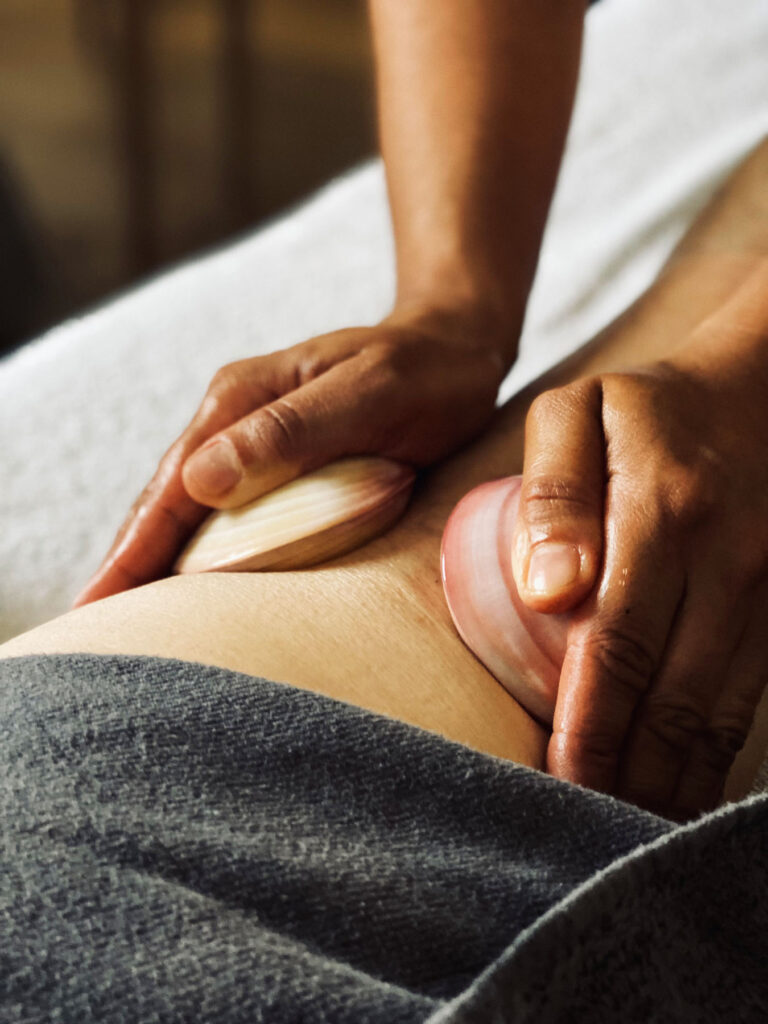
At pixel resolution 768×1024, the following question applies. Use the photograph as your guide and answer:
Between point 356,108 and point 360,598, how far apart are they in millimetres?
2789

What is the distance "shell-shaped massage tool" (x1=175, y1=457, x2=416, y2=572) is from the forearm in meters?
0.21

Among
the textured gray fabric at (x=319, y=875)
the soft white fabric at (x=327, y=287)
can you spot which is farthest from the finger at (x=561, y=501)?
the soft white fabric at (x=327, y=287)

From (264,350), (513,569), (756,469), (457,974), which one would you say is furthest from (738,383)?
(264,350)

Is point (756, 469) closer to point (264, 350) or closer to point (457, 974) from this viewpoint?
point (457, 974)

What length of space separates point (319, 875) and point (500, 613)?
0.59 ft

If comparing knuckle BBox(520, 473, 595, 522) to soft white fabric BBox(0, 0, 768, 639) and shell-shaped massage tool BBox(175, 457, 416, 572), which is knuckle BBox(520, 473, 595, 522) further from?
soft white fabric BBox(0, 0, 768, 639)

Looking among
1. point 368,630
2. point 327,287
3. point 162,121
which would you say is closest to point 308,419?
point 368,630

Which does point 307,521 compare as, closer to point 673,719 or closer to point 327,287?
point 673,719

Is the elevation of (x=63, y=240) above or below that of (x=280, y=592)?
below

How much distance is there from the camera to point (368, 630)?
0.48 m

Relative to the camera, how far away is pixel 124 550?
2.09ft

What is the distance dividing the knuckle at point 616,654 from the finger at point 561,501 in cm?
2

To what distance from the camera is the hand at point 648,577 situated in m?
0.44

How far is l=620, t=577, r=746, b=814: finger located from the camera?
18.0 inches
